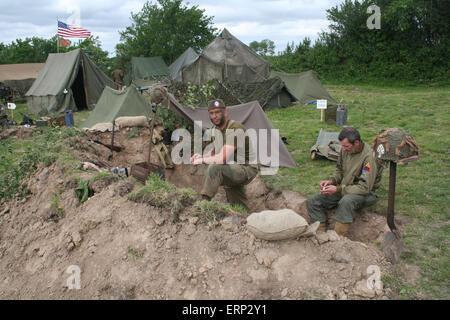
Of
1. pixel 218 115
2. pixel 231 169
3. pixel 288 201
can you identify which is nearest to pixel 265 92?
pixel 288 201

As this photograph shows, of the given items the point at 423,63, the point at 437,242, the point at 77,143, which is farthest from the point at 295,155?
the point at 423,63

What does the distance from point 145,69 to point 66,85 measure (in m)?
9.22

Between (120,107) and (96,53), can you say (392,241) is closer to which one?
(120,107)

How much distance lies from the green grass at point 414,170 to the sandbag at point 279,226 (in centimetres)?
96

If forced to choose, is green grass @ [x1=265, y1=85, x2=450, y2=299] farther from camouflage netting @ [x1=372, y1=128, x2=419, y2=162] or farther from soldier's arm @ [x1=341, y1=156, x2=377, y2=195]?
camouflage netting @ [x1=372, y1=128, x2=419, y2=162]

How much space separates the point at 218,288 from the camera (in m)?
2.86

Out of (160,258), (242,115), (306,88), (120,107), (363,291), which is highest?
(306,88)

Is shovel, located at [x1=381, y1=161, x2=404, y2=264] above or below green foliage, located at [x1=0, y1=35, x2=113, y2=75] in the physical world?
below

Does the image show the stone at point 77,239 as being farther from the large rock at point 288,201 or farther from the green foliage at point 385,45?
the green foliage at point 385,45

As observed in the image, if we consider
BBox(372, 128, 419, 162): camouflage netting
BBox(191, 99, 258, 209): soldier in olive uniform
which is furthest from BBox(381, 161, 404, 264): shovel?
BBox(191, 99, 258, 209): soldier in olive uniform

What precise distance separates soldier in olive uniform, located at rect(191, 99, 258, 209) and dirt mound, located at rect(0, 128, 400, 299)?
756 mm

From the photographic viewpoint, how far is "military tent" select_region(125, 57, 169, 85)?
23.4 metres

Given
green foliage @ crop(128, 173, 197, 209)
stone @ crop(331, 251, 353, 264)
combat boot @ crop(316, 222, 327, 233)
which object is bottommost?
combat boot @ crop(316, 222, 327, 233)

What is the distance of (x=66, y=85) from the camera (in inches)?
595
